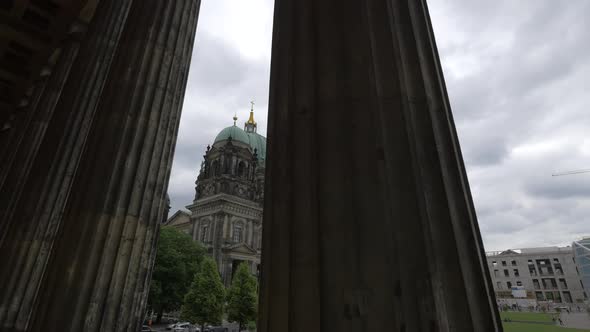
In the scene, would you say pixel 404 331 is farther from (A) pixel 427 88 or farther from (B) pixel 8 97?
(B) pixel 8 97

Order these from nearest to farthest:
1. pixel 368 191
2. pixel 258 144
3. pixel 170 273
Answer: pixel 368 191, pixel 170 273, pixel 258 144

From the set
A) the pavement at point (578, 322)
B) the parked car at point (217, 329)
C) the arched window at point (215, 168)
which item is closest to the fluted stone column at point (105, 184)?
the pavement at point (578, 322)

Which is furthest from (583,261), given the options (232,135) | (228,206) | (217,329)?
(232,135)

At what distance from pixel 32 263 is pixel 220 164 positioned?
55.4 meters

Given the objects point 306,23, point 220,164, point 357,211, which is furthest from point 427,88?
point 220,164

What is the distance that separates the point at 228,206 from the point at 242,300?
1948cm

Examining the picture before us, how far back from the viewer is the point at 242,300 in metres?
39.5

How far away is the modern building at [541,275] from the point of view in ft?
99.6

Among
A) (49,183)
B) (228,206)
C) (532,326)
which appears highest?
(228,206)

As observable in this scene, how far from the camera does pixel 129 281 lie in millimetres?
4645

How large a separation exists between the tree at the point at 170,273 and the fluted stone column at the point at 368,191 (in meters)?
42.2

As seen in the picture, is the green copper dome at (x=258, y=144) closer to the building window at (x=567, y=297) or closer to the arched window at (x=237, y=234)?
the arched window at (x=237, y=234)

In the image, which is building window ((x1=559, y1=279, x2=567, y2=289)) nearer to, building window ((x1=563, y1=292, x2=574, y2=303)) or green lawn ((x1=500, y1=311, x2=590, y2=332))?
building window ((x1=563, y1=292, x2=574, y2=303))

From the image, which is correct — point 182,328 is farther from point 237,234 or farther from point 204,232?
point 204,232
